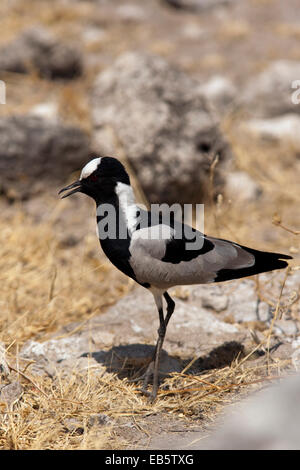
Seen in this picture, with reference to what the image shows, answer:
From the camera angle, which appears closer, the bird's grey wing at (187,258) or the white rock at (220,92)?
the bird's grey wing at (187,258)

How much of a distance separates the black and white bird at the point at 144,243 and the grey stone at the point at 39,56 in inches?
220

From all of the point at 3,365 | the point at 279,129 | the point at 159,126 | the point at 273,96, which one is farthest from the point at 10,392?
the point at 273,96

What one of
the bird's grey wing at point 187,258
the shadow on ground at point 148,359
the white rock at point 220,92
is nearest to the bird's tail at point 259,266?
the bird's grey wing at point 187,258

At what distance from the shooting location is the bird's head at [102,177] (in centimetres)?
286

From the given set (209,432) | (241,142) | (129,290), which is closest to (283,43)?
(241,142)

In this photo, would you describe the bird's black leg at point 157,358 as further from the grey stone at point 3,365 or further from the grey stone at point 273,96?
the grey stone at point 273,96

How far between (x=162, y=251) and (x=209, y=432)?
2.86 ft

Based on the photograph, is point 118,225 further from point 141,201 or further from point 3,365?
point 141,201

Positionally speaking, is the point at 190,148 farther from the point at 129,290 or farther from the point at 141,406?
the point at 141,406

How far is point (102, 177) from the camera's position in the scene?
9.45ft

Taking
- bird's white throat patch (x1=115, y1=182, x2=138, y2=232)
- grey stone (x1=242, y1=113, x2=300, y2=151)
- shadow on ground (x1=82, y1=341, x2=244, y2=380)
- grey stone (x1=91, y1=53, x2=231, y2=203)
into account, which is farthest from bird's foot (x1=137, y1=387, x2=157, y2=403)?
grey stone (x1=242, y1=113, x2=300, y2=151)

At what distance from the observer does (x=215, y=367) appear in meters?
3.33

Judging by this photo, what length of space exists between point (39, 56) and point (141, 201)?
13.0 ft

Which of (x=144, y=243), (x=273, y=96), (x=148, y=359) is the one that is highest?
(x=273, y=96)
